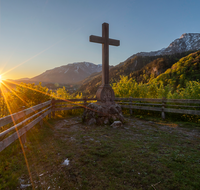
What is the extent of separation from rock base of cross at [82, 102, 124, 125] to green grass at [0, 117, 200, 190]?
5.96 ft

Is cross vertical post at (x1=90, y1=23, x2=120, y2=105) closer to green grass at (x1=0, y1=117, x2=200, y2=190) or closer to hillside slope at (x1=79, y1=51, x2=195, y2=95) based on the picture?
green grass at (x1=0, y1=117, x2=200, y2=190)

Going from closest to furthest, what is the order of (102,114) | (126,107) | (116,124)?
(116,124)
(102,114)
(126,107)

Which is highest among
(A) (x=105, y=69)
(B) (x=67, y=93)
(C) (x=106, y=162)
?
(A) (x=105, y=69)

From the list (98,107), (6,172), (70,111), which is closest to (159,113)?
(98,107)

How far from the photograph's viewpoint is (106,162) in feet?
9.37

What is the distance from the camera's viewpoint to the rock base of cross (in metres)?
6.32

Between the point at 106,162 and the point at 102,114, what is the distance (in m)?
3.51

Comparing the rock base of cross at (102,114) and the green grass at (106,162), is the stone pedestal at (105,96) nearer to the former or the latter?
the rock base of cross at (102,114)

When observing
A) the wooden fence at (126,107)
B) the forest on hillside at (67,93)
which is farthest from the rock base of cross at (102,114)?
the forest on hillside at (67,93)

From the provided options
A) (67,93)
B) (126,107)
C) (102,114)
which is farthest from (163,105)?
(67,93)

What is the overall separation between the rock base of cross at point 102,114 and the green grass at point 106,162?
1.82 metres

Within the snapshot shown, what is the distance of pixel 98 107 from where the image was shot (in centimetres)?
643

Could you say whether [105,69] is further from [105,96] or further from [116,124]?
[116,124]

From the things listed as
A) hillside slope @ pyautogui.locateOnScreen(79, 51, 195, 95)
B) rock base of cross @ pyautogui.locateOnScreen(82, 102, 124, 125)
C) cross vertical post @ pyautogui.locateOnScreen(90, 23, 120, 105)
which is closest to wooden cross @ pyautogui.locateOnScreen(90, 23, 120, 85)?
cross vertical post @ pyautogui.locateOnScreen(90, 23, 120, 105)
